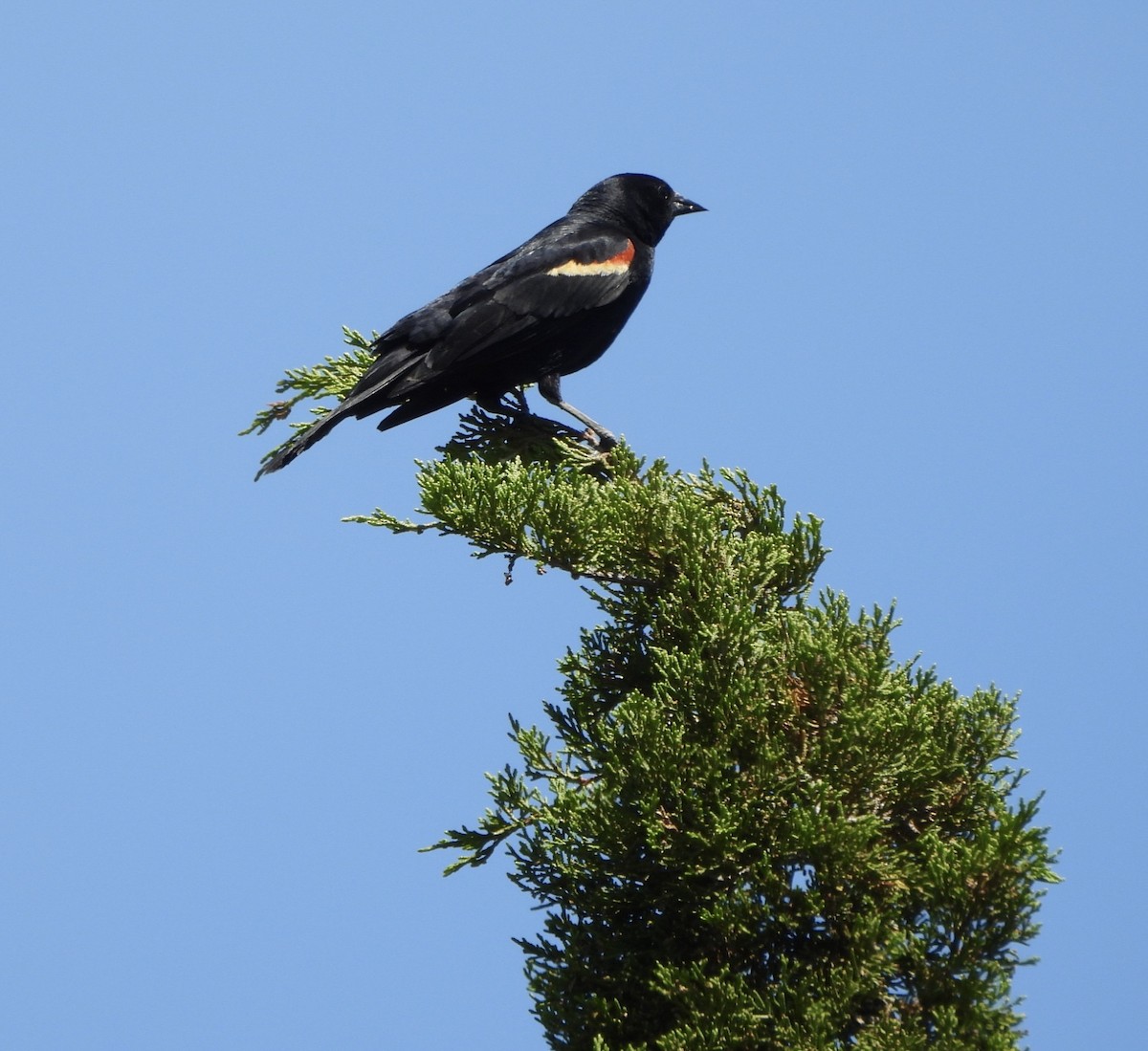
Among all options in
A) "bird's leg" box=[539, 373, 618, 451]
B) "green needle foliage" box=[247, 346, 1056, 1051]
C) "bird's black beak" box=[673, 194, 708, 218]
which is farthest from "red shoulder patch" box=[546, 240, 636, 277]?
"green needle foliage" box=[247, 346, 1056, 1051]

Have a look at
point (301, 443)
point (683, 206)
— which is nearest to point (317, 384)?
point (301, 443)

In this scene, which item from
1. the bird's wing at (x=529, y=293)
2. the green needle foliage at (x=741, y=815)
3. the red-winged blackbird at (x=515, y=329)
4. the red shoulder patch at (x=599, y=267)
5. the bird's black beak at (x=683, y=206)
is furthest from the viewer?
the bird's black beak at (x=683, y=206)

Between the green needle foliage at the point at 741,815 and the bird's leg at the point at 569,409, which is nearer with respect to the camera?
the green needle foliage at the point at 741,815

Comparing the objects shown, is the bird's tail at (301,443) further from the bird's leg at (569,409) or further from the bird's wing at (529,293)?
the bird's leg at (569,409)

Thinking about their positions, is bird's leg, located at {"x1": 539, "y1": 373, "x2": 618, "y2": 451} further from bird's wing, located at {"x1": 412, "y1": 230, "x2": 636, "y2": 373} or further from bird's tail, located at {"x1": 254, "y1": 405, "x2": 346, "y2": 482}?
bird's tail, located at {"x1": 254, "y1": 405, "x2": 346, "y2": 482}

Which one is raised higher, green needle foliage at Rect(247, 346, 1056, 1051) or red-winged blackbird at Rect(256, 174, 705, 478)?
red-winged blackbird at Rect(256, 174, 705, 478)

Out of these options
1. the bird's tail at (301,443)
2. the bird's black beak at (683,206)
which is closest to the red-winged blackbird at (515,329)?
the bird's tail at (301,443)

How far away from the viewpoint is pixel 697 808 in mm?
3084

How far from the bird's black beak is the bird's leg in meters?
1.62

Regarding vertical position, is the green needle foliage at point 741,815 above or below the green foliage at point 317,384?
below

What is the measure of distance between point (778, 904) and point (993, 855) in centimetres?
52

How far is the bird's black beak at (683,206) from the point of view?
6.73 meters

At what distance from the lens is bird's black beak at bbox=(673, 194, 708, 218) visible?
6.73 m

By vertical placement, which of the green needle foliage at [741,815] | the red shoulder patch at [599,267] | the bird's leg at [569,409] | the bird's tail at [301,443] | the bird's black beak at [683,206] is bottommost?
the green needle foliage at [741,815]
